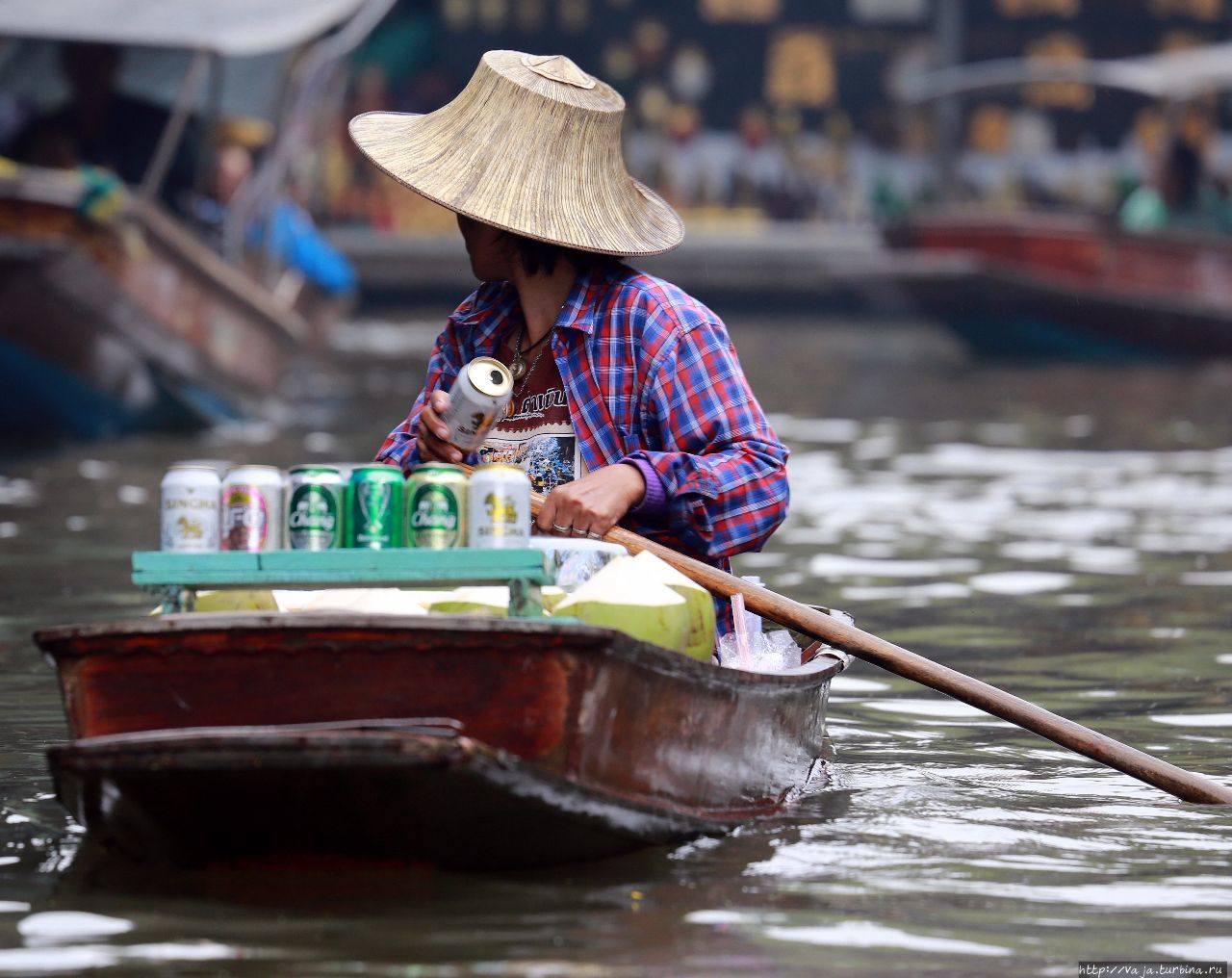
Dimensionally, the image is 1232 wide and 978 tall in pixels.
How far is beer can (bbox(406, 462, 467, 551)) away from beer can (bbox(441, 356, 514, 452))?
292 millimetres

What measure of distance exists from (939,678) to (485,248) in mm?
1194

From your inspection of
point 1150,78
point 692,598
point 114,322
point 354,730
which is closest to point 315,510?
point 354,730

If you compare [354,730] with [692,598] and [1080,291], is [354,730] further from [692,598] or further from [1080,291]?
[1080,291]

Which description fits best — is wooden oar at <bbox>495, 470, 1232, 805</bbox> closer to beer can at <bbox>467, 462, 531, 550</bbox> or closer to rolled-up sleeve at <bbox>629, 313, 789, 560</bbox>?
rolled-up sleeve at <bbox>629, 313, 789, 560</bbox>

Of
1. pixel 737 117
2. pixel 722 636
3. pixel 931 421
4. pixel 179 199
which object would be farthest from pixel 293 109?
pixel 737 117

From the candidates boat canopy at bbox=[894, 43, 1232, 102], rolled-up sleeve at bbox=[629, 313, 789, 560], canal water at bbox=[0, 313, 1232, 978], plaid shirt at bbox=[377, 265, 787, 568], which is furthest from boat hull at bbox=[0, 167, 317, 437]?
boat canopy at bbox=[894, 43, 1232, 102]

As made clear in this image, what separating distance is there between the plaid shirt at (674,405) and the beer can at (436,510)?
66cm

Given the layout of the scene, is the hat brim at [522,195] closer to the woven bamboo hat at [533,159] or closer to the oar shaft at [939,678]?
the woven bamboo hat at [533,159]

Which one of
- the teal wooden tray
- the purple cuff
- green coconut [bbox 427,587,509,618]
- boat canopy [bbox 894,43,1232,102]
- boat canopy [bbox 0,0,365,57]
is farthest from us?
boat canopy [bbox 894,43,1232,102]

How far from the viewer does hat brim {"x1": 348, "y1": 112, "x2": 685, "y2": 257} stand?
4102 millimetres

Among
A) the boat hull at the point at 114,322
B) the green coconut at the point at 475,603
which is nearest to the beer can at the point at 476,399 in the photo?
the green coconut at the point at 475,603

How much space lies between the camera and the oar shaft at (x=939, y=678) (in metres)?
4.04

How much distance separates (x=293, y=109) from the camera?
46.8ft

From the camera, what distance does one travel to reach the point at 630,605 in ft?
12.0
